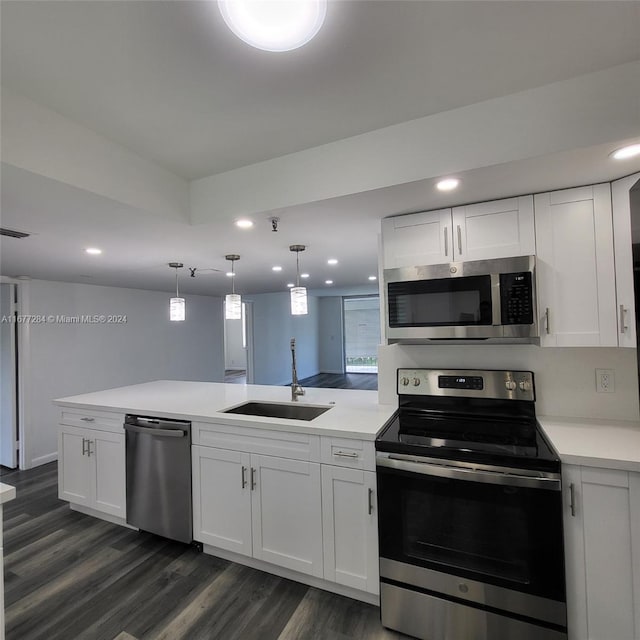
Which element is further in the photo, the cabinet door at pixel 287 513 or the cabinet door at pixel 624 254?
the cabinet door at pixel 287 513

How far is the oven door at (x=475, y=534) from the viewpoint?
4.70 feet

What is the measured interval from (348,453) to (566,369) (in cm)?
139

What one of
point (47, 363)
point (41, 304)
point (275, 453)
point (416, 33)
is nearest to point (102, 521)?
point (275, 453)

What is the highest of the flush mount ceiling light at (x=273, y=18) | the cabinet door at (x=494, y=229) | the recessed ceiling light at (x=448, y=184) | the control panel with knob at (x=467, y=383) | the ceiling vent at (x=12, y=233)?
the flush mount ceiling light at (x=273, y=18)

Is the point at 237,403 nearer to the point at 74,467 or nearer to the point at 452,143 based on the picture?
the point at 74,467

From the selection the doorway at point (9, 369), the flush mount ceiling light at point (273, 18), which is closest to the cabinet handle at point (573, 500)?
the flush mount ceiling light at point (273, 18)

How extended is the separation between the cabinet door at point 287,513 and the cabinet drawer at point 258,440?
0.15 ft

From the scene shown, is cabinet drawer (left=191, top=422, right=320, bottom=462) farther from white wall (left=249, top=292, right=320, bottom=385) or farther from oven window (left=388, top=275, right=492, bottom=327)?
white wall (left=249, top=292, right=320, bottom=385)

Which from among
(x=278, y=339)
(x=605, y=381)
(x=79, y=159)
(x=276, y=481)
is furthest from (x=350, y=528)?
(x=278, y=339)

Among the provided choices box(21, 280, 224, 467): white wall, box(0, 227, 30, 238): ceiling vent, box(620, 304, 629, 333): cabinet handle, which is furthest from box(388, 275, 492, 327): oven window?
box(21, 280, 224, 467): white wall

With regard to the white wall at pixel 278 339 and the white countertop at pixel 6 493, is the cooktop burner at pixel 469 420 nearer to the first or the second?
the white countertop at pixel 6 493

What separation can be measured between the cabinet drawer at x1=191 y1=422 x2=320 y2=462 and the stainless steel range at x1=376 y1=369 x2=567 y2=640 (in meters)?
0.42

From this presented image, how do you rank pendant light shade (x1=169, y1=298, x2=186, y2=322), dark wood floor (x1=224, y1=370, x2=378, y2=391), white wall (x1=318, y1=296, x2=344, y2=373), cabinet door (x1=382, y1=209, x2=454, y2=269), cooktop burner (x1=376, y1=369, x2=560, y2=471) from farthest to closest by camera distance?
white wall (x1=318, y1=296, x2=344, y2=373), dark wood floor (x1=224, y1=370, x2=378, y2=391), pendant light shade (x1=169, y1=298, x2=186, y2=322), cabinet door (x1=382, y1=209, x2=454, y2=269), cooktop burner (x1=376, y1=369, x2=560, y2=471)

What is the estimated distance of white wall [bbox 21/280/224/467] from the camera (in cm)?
394
